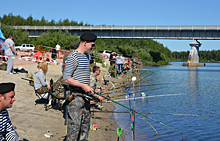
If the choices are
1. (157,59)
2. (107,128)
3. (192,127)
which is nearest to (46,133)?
(107,128)

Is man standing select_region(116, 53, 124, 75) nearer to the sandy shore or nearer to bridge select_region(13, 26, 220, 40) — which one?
the sandy shore

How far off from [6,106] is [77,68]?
1112mm

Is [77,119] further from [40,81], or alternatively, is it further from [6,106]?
[40,81]

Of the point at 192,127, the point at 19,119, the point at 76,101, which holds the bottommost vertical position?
the point at 192,127

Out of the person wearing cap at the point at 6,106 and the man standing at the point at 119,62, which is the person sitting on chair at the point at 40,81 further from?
the man standing at the point at 119,62

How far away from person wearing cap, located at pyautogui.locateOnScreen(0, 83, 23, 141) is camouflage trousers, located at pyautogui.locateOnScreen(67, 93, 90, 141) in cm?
77

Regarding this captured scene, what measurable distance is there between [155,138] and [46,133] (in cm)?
A: 277

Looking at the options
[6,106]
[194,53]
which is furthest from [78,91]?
[194,53]

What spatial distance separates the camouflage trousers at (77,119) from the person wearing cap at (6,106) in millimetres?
767

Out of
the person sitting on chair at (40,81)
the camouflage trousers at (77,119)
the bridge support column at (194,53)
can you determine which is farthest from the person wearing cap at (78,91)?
the bridge support column at (194,53)

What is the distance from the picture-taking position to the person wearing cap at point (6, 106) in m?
3.87

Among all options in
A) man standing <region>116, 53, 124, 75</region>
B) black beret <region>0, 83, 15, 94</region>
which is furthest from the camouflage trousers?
man standing <region>116, 53, 124, 75</region>

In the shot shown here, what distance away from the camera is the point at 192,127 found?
29.2 ft

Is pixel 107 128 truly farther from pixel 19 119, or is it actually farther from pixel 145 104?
pixel 145 104
